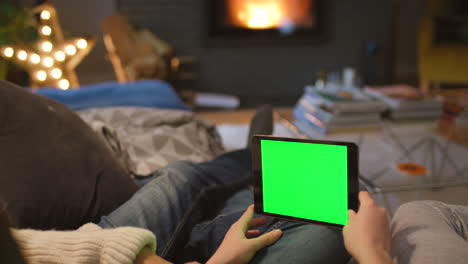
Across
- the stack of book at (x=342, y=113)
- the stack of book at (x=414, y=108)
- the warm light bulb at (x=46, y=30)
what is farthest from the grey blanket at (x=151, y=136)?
the warm light bulb at (x=46, y=30)

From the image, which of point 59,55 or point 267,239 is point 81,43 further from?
point 267,239

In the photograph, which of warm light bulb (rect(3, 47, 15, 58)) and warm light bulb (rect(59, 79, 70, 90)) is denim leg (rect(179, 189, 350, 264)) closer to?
warm light bulb (rect(3, 47, 15, 58))

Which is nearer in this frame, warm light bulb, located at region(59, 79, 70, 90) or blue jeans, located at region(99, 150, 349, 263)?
blue jeans, located at region(99, 150, 349, 263)

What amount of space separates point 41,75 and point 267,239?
2421 mm

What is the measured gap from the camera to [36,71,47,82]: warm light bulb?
8.39 ft

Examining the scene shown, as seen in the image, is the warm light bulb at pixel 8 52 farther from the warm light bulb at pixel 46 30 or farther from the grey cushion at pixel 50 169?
the grey cushion at pixel 50 169

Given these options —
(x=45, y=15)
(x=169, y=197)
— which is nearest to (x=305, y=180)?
Result: (x=169, y=197)

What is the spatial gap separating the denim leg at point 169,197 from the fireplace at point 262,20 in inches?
118

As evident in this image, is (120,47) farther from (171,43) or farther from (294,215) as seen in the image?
(294,215)

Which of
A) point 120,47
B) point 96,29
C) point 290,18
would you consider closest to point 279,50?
point 290,18

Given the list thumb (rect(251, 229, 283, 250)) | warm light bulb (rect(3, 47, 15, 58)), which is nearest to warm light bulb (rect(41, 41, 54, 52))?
warm light bulb (rect(3, 47, 15, 58))

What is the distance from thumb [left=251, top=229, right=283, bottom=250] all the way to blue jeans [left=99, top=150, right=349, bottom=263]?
12 mm

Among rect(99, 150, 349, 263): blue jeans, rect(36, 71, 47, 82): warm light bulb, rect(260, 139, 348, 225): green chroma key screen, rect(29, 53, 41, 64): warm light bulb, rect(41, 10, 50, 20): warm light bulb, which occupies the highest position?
rect(41, 10, 50, 20): warm light bulb

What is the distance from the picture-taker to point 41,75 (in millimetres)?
2572
